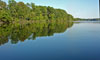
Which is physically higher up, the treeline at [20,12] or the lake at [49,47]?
the treeline at [20,12]

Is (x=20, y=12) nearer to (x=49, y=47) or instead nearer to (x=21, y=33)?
(x=21, y=33)

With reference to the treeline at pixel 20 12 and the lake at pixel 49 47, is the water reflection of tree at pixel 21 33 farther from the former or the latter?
the treeline at pixel 20 12

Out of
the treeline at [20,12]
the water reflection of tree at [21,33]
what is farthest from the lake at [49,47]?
the treeline at [20,12]

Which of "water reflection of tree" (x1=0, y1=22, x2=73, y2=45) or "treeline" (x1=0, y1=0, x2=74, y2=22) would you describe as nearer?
"water reflection of tree" (x1=0, y1=22, x2=73, y2=45)

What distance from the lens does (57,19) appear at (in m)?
91.9

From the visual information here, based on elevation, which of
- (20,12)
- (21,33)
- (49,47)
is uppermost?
(20,12)

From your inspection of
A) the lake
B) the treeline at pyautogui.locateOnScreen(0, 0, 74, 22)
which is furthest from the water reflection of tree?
the treeline at pyautogui.locateOnScreen(0, 0, 74, 22)

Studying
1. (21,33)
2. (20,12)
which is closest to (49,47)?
(21,33)

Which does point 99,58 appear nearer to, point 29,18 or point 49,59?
point 49,59

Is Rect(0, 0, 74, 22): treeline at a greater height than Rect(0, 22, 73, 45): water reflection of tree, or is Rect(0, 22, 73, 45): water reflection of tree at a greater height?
Rect(0, 0, 74, 22): treeline

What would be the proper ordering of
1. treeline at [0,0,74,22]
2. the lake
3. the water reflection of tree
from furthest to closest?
treeline at [0,0,74,22], the water reflection of tree, the lake

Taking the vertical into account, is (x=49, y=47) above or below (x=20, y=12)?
below

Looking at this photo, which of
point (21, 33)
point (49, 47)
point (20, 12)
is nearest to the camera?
point (49, 47)

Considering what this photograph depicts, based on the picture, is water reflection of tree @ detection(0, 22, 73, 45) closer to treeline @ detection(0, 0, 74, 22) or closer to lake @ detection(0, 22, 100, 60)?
lake @ detection(0, 22, 100, 60)
